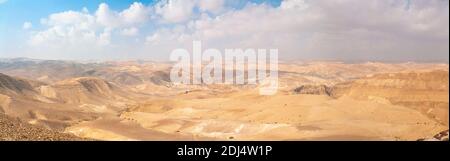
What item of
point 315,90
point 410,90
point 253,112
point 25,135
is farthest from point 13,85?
point 25,135

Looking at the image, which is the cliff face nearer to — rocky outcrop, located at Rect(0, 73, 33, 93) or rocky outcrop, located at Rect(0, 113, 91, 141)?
rocky outcrop, located at Rect(0, 113, 91, 141)

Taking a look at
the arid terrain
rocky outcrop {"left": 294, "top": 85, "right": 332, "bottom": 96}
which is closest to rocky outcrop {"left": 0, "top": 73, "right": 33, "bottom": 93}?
the arid terrain

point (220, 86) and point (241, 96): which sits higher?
point (220, 86)

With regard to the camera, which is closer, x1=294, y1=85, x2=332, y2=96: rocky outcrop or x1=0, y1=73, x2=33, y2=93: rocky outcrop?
x1=0, y1=73, x2=33, y2=93: rocky outcrop

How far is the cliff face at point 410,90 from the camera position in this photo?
64062 millimetres

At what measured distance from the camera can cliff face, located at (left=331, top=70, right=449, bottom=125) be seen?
6406 cm

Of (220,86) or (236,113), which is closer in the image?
(236,113)

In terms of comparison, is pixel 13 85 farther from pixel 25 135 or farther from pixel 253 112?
pixel 25 135

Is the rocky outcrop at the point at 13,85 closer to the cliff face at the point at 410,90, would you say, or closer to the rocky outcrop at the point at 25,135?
the cliff face at the point at 410,90

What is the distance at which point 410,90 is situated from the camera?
232ft
